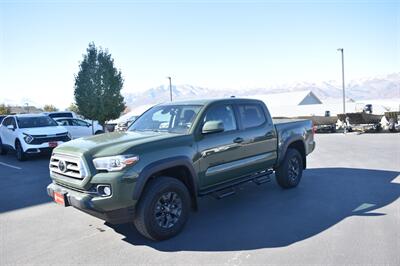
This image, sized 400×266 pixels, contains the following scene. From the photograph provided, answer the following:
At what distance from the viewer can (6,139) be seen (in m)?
13.0

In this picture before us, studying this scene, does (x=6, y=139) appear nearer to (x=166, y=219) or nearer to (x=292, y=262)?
(x=166, y=219)

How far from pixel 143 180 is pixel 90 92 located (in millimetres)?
22884

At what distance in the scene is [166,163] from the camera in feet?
14.4

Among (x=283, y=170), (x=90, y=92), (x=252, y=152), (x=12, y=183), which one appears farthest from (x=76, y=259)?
(x=90, y=92)

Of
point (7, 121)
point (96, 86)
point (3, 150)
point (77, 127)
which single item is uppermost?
point (96, 86)

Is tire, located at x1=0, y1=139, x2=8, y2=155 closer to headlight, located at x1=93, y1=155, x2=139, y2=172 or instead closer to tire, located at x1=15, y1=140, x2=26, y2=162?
tire, located at x1=15, y1=140, x2=26, y2=162

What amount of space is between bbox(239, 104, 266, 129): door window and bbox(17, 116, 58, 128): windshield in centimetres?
912

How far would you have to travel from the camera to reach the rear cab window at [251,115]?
587 cm

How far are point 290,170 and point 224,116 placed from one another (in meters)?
2.18

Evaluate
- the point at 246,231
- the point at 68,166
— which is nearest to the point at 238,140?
the point at 246,231

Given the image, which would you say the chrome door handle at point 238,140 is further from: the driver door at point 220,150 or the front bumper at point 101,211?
the front bumper at point 101,211

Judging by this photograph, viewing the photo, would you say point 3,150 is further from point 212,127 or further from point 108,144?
point 212,127

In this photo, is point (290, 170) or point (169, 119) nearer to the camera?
point (169, 119)

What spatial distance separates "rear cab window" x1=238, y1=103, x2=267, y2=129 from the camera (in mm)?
5871
